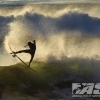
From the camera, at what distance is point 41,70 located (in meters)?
2.01

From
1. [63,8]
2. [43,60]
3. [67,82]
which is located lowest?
[67,82]

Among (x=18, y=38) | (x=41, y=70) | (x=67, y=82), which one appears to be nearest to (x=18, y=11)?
(x=18, y=38)

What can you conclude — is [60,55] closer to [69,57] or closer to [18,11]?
[69,57]

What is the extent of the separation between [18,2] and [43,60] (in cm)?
43

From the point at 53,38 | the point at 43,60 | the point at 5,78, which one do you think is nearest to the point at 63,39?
the point at 53,38

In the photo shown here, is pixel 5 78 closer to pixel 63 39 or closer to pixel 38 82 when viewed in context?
pixel 38 82

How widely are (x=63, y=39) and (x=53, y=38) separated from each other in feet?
0.23

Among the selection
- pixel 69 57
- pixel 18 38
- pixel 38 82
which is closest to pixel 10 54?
pixel 18 38

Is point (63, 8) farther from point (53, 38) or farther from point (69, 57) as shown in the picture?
point (69, 57)

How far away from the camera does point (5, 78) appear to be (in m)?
2.05

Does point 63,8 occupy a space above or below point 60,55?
above

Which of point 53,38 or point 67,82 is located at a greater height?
point 53,38

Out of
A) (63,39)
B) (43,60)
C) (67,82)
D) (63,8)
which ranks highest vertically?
(63,8)

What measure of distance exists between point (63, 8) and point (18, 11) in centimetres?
31
